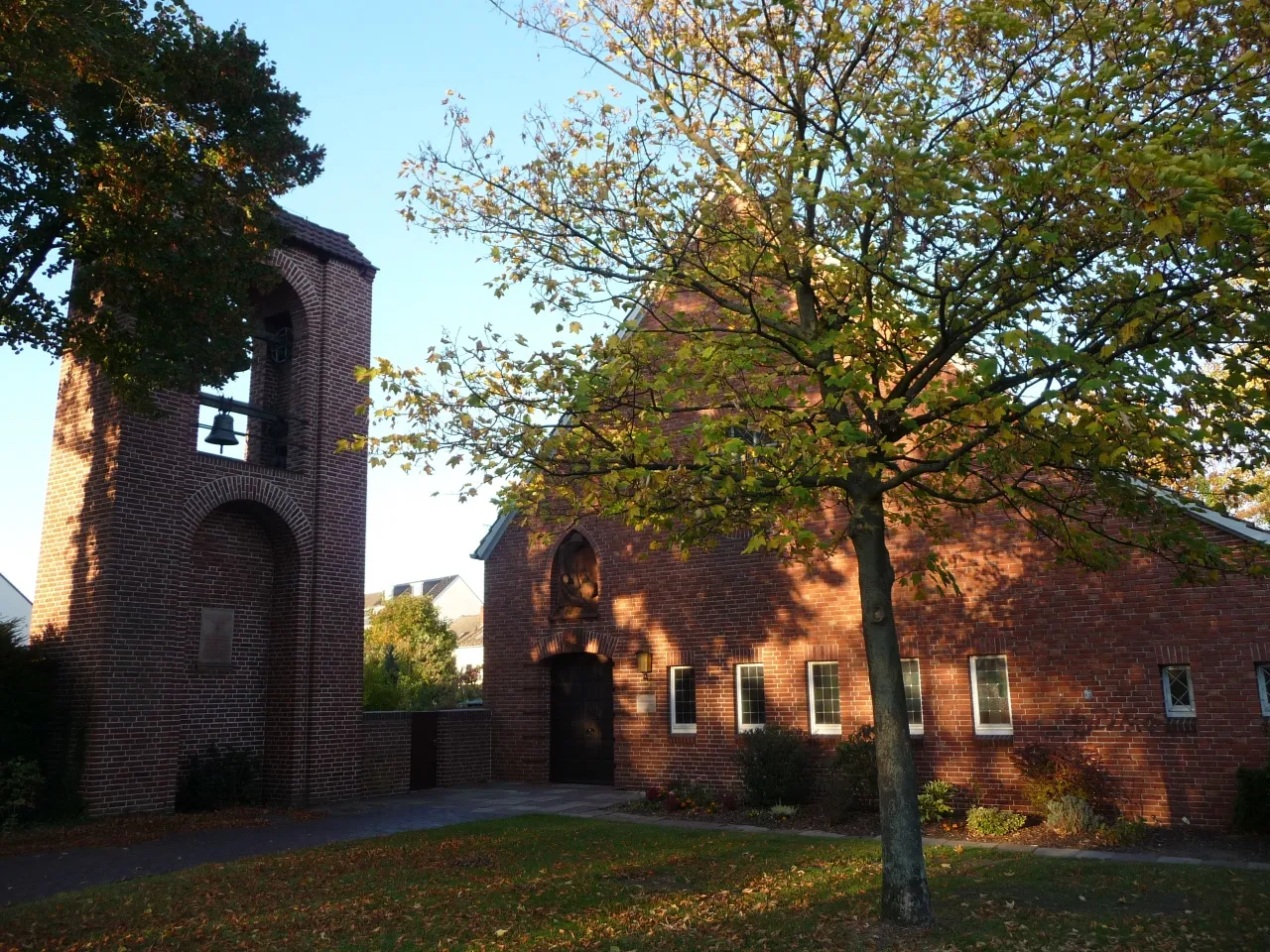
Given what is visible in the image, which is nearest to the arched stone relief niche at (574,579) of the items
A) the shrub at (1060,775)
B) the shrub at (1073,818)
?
the shrub at (1060,775)

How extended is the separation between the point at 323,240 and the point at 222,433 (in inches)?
190

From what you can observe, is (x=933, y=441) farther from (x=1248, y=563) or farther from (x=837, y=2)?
(x=837, y=2)

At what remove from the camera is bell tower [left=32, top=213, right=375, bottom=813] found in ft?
48.9

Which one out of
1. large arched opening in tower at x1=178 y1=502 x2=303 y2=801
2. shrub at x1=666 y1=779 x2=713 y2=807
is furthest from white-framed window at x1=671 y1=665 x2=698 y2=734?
large arched opening in tower at x1=178 y1=502 x2=303 y2=801

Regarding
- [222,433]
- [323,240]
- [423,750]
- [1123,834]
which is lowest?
[1123,834]

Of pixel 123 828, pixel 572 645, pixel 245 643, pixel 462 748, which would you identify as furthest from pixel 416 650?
pixel 123 828

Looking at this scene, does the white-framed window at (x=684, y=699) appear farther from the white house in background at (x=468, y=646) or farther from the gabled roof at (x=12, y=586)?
the white house in background at (x=468, y=646)

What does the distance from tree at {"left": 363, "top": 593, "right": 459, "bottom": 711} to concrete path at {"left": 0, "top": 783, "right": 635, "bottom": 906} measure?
1491 centimetres

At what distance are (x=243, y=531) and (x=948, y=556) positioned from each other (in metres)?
12.5

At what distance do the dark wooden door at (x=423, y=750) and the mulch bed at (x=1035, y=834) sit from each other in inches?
222

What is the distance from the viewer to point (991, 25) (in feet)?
22.6

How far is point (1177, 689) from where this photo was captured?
43.0 feet

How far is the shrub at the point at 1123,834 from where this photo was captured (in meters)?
11.7

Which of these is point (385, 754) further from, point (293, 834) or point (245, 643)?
point (293, 834)
